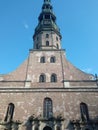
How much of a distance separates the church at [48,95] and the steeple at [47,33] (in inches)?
74.5

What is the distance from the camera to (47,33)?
83.8 ft

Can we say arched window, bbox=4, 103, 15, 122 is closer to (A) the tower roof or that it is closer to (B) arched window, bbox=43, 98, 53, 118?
(B) arched window, bbox=43, 98, 53, 118

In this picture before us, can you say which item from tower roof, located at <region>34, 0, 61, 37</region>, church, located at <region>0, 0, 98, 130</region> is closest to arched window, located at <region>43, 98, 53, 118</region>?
church, located at <region>0, 0, 98, 130</region>

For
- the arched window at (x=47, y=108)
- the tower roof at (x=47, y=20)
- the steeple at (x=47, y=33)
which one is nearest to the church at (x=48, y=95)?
the arched window at (x=47, y=108)

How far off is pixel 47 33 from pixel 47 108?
11.4 meters

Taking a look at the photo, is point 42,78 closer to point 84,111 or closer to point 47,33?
point 84,111

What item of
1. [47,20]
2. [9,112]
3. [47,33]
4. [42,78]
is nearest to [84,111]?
[42,78]

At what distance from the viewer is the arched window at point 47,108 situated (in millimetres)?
16922

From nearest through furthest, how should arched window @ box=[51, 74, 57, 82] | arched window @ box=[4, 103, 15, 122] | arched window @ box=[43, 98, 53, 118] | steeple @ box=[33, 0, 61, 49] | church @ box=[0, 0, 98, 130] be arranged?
1. church @ box=[0, 0, 98, 130]
2. arched window @ box=[4, 103, 15, 122]
3. arched window @ box=[43, 98, 53, 118]
4. arched window @ box=[51, 74, 57, 82]
5. steeple @ box=[33, 0, 61, 49]

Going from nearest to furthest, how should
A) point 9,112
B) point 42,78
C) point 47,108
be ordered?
point 9,112, point 47,108, point 42,78

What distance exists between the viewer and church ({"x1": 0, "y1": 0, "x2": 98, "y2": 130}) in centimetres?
1631

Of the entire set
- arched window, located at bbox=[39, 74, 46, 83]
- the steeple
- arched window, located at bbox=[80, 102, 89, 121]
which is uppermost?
the steeple

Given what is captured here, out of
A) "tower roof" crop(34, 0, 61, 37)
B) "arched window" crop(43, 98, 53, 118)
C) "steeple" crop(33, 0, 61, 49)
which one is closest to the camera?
"arched window" crop(43, 98, 53, 118)

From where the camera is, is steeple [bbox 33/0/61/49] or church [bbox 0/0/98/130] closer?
church [bbox 0/0/98/130]
